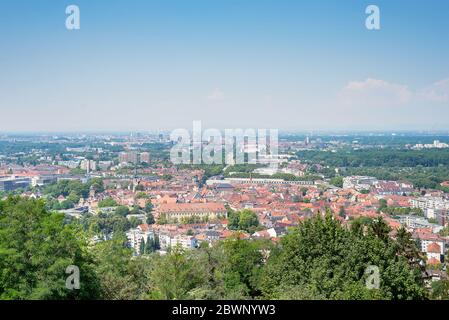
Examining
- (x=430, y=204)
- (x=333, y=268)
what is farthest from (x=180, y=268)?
(x=430, y=204)

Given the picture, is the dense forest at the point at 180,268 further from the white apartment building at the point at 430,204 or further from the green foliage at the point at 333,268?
the white apartment building at the point at 430,204

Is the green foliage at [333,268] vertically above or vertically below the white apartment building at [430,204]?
above

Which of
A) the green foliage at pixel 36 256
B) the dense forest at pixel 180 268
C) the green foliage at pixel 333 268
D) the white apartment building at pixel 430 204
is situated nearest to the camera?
the green foliage at pixel 36 256

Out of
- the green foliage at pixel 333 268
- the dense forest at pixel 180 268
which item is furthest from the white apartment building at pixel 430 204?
the green foliage at pixel 333 268

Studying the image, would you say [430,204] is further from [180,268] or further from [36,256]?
[36,256]

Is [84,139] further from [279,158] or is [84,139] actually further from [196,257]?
[196,257]

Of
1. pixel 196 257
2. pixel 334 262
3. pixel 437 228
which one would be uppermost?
pixel 334 262

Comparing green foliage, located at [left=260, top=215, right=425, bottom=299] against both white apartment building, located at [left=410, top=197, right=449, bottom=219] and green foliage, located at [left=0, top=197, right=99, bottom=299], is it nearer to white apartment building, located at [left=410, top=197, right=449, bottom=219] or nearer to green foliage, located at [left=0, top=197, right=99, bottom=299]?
green foliage, located at [left=0, top=197, right=99, bottom=299]

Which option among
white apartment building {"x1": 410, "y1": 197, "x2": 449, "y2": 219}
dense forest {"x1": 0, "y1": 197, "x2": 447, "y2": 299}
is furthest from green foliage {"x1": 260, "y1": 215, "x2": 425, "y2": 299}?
white apartment building {"x1": 410, "y1": 197, "x2": 449, "y2": 219}
